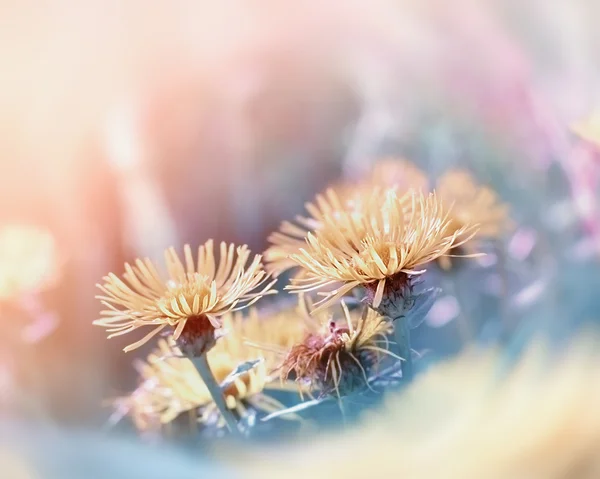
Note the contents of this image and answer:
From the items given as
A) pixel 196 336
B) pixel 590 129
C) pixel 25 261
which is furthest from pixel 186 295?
pixel 590 129

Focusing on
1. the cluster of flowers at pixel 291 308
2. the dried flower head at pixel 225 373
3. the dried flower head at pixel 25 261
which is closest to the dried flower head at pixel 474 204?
the cluster of flowers at pixel 291 308

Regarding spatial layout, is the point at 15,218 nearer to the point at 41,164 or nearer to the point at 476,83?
the point at 41,164

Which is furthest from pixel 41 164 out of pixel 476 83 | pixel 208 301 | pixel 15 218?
pixel 476 83

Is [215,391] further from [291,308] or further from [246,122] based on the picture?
[246,122]

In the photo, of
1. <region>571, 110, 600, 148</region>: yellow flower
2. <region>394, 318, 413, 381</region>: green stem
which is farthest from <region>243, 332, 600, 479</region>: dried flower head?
<region>571, 110, 600, 148</region>: yellow flower

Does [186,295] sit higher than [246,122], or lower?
lower

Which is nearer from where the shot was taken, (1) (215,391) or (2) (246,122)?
(1) (215,391)

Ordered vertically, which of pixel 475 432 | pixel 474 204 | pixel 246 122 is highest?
pixel 246 122
